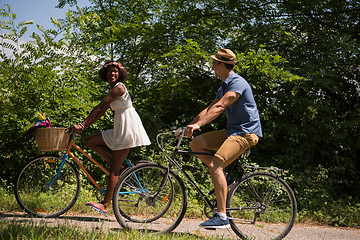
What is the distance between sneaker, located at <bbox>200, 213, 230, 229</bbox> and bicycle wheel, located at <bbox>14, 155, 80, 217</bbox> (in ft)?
5.94

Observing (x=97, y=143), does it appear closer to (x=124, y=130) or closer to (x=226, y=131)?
(x=124, y=130)

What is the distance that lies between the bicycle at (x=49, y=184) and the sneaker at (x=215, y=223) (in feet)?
4.40

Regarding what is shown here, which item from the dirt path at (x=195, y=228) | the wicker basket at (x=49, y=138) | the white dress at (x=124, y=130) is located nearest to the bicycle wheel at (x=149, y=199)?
the dirt path at (x=195, y=228)

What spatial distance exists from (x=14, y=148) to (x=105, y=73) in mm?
3015

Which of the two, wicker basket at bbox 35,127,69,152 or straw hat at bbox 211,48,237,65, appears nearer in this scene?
straw hat at bbox 211,48,237,65

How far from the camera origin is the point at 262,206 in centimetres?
434

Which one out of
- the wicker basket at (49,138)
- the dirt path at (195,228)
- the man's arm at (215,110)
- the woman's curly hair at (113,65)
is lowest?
the dirt path at (195,228)

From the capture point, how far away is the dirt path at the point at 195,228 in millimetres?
4586

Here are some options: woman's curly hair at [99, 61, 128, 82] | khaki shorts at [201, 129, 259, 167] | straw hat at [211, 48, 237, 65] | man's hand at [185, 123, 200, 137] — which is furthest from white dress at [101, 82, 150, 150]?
straw hat at [211, 48, 237, 65]

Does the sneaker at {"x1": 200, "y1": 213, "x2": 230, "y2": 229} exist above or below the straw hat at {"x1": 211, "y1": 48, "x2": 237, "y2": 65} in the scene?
below

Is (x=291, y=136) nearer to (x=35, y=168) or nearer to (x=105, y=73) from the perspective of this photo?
(x=105, y=73)

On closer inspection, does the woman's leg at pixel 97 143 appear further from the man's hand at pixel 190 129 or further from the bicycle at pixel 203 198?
the man's hand at pixel 190 129

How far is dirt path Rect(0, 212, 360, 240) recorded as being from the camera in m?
4.59

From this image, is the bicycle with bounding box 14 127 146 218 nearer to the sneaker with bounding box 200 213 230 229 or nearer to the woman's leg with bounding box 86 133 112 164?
the woman's leg with bounding box 86 133 112 164
